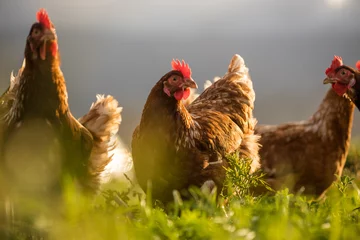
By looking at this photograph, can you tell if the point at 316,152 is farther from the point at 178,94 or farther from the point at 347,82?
the point at 178,94

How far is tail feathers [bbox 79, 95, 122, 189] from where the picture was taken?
4.95m

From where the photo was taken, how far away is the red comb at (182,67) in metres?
4.55

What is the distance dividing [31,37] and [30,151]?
939 mm

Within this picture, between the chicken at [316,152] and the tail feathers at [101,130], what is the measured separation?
1834 mm

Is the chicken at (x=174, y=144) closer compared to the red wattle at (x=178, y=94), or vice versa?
the chicken at (x=174, y=144)

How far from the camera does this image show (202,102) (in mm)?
5703

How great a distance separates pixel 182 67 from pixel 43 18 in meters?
1.37

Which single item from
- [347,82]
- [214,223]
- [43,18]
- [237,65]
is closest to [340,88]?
[347,82]

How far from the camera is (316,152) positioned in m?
5.86

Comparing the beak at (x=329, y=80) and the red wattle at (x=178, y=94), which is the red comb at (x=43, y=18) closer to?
the red wattle at (x=178, y=94)

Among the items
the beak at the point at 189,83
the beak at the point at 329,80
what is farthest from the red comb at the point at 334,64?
the beak at the point at 189,83

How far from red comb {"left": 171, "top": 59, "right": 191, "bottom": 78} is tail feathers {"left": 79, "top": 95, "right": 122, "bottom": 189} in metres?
1.04

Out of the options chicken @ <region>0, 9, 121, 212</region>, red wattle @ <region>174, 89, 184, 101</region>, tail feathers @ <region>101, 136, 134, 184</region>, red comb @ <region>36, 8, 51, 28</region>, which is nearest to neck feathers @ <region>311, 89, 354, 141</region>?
red wattle @ <region>174, 89, 184, 101</region>

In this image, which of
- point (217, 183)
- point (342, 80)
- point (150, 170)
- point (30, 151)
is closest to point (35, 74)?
point (30, 151)
